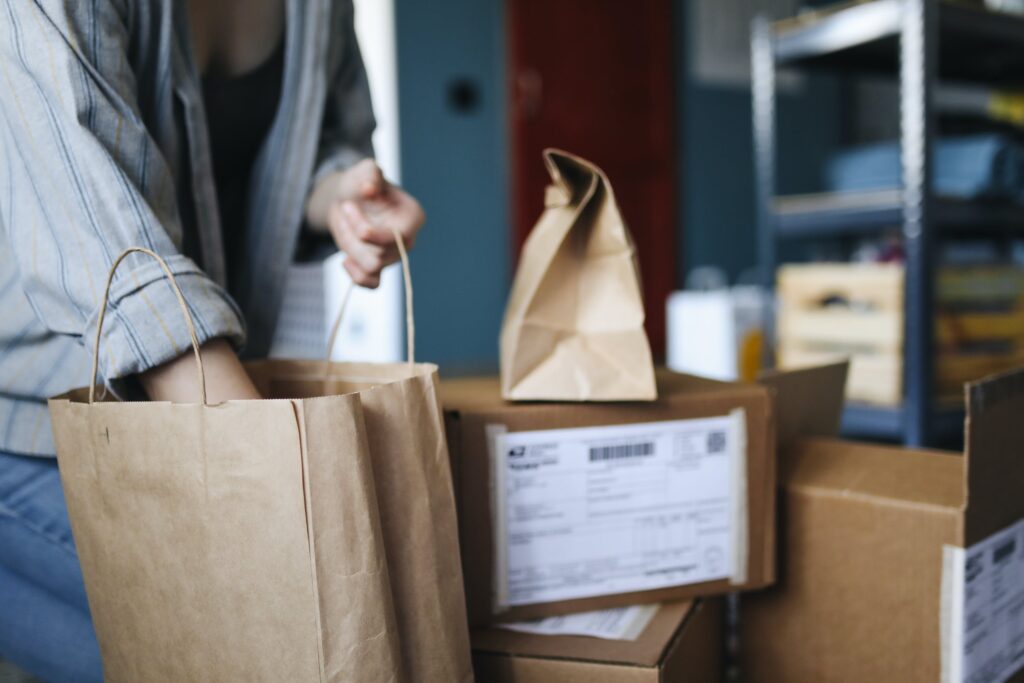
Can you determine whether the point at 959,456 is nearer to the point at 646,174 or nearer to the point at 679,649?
the point at 679,649

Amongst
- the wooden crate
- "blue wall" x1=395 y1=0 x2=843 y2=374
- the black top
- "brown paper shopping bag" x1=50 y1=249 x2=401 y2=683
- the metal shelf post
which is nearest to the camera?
"brown paper shopping bag" x1=50 y1=249 x2=401 y2=683

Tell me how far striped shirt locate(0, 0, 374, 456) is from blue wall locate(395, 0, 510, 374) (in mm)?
2406

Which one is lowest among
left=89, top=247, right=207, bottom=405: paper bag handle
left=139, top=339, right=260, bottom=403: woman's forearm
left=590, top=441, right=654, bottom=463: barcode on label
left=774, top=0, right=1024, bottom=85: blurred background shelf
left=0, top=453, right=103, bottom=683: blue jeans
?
left=0, top=453, right=103, bottom=683: blue jeans

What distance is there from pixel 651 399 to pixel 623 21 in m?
3.25

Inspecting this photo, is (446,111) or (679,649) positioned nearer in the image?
(679,649)

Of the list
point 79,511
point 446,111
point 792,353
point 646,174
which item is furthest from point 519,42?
point 79,511

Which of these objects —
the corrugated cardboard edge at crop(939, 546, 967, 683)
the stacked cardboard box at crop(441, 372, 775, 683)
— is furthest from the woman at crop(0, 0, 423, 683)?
the corrugated cardboard edge at crop(939, 546, 967, 683)

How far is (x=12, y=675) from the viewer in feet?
2.43

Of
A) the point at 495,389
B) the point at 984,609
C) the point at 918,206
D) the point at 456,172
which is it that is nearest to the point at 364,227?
the point at 495,389

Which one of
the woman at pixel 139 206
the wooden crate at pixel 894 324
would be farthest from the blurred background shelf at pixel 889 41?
the woman at pixel 139 206

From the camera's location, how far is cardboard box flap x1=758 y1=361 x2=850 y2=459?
927mm

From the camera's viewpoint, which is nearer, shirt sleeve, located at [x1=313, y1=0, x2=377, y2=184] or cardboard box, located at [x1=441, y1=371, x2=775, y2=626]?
cardboard box, located at [x1=441, y1=371, x2=775, y2=626]

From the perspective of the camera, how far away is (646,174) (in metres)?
3.75

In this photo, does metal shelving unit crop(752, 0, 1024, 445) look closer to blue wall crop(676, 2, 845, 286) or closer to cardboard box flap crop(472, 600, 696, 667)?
cardboard box flap crop(472, 600, 696, 667)
